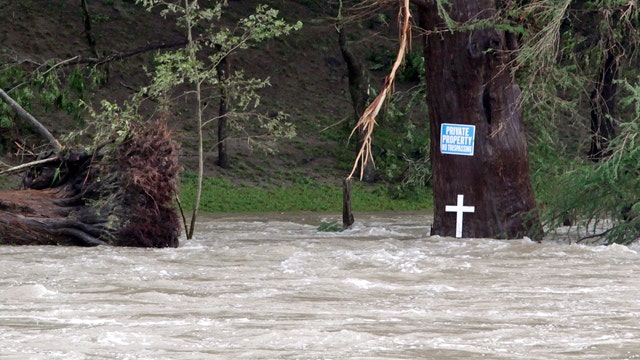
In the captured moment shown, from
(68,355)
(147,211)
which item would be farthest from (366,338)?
(147,211)

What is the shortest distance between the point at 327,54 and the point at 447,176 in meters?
16.4

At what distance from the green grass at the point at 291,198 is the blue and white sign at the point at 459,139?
761 cm

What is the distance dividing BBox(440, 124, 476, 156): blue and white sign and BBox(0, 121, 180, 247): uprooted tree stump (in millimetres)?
4000

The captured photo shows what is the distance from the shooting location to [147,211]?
16.6m

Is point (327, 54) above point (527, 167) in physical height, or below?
above

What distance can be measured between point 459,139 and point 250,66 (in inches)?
592

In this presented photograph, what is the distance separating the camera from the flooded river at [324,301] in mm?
9125

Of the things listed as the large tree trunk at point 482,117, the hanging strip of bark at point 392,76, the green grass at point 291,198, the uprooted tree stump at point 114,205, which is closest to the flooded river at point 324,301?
the uprooted tree stump at point 114,205

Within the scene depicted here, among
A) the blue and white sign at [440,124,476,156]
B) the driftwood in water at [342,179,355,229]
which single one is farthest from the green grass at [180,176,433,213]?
the blue and white sign at [440,124,476,156]

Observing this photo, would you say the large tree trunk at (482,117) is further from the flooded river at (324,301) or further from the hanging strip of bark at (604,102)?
the hanging strip of bark at (604,102)

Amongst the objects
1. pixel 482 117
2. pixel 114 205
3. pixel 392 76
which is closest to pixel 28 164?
pixel 114 205

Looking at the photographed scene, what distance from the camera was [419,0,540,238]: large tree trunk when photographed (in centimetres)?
1819

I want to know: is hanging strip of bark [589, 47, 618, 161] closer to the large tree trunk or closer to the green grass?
the large tree trunk

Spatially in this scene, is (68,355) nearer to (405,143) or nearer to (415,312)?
(415,312)
